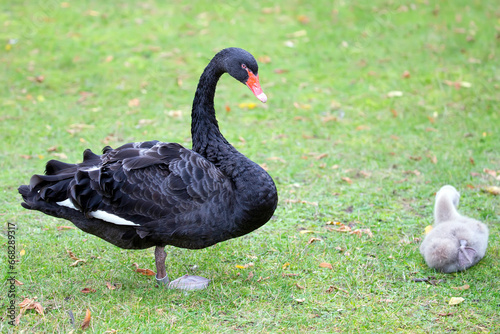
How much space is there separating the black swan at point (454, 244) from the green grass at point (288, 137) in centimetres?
9

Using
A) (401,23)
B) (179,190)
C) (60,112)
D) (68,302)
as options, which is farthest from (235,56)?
(401,23)

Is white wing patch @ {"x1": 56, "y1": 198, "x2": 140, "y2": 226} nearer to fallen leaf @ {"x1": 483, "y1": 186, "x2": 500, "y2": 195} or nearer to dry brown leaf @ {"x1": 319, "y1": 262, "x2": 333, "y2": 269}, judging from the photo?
dry brown leaf @ {"x1": 319, "y1": 262, "x2": 333, "y2": 269}

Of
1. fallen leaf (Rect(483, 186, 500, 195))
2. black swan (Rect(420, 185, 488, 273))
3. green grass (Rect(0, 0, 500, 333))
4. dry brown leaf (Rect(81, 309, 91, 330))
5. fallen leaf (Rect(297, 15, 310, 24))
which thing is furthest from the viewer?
fallen leaf (Rect(297, 15, 310, 24))

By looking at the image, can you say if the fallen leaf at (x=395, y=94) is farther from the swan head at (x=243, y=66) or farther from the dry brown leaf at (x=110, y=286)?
the dry brown leaf at (x=110, y=286)

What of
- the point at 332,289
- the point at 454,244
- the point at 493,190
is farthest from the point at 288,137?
the point at 332,289

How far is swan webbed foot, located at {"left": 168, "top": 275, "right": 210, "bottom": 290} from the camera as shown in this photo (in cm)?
360

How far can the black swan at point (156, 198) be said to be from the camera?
338 centimetres

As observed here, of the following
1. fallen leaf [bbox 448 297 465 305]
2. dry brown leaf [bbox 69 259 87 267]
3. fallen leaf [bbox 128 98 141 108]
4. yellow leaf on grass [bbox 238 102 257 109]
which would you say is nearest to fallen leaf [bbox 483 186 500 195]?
fallen leaf [bbox 448 297 465 305]

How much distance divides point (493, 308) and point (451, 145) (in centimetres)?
312

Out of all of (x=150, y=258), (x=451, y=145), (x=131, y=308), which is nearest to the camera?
(x=131, y=308)

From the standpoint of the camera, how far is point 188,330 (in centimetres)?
319

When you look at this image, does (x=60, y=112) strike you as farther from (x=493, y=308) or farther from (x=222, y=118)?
(x=493, y=308)

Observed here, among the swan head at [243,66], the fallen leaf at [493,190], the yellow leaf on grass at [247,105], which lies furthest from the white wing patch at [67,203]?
the yellow leaf on grass at [247,105]

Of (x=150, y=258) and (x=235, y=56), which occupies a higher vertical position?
(x=235, y=56)
